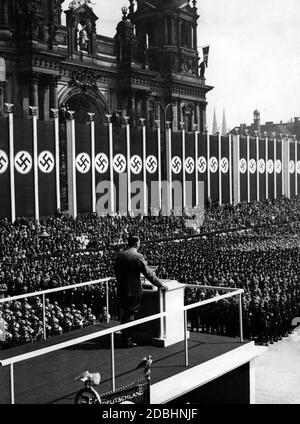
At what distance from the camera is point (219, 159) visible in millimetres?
51406

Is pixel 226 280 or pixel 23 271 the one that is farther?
pixel 23 271

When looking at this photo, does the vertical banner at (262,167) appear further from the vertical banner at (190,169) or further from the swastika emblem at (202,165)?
the vertical banner at (190,169)

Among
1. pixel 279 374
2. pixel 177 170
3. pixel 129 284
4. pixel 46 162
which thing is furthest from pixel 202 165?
pixel 129 284

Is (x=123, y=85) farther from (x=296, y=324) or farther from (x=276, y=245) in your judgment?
(x=296, y=324)

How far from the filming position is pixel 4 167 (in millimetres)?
35094

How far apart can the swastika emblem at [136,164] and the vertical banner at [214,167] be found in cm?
864

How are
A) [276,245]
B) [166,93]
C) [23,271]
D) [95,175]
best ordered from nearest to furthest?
[23,271]
[276,245]
[95,175]
[166,93]

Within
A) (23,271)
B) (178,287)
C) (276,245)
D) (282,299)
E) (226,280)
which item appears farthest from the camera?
(276,245)

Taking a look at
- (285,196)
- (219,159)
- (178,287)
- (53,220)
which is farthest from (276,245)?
(285,196)

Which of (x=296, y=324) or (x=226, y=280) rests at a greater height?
(x=226, y=280)

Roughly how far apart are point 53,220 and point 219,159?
2038 centimetres

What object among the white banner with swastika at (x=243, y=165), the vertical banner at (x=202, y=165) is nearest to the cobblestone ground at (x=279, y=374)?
the vertical banner at (x=202, y=165)

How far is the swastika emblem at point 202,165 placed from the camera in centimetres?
4934

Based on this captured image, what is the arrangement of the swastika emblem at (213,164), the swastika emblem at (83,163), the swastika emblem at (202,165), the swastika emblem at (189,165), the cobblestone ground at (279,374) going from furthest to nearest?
1. the swastika emblem at (213,164)
2. the swastika emblem at (202,165)
3. the swastika emblem at (189,165)
4. the swastika emblem at (83,163)
5. the cobblestone ground at (279,374)
